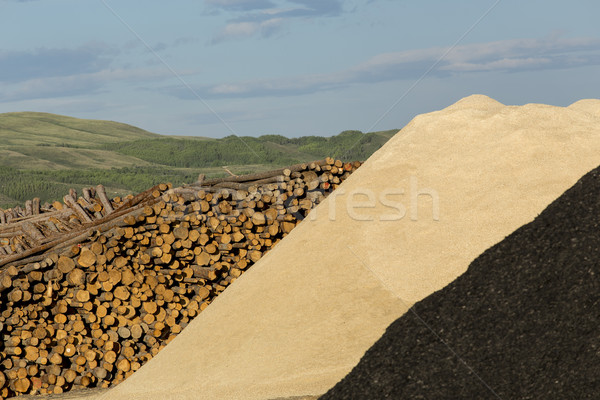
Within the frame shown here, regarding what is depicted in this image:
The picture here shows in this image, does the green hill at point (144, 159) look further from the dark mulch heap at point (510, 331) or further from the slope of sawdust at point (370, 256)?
the dark mulch heap at point (510, 331)

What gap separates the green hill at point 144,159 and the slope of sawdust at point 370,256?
23.8 meters

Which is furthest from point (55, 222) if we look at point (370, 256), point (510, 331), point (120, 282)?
point (510, 331)

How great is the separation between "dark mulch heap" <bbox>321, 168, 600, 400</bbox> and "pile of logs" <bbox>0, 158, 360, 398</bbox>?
3.86m

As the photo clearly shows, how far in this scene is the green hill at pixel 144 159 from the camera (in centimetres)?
3416

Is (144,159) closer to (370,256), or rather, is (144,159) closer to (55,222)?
(55,222)

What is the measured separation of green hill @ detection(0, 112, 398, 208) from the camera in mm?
34156

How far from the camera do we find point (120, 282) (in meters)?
9.66

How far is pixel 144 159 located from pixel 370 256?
4631 cm

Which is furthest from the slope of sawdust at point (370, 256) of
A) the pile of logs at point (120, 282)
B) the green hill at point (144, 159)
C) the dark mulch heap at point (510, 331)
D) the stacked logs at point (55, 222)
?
the green hill at point (144, 159)

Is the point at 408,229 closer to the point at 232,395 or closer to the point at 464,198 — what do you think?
the point at 464,198

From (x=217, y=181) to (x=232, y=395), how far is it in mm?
4324

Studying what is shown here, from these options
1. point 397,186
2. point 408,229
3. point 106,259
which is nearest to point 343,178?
point 397,186

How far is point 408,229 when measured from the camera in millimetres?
8625

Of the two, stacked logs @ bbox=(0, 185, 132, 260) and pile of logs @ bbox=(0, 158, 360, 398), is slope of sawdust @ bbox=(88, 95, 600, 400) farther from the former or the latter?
stacked logs @ bbox=(0, 185, 132, 260)
